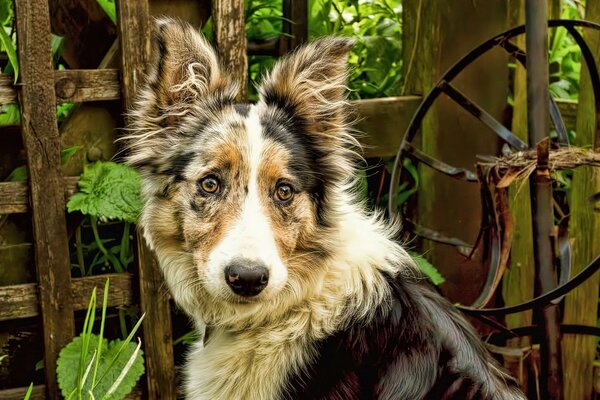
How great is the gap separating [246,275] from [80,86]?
144 centimetres

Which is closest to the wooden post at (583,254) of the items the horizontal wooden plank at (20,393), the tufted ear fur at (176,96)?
the tufted ear fur at (176,96)

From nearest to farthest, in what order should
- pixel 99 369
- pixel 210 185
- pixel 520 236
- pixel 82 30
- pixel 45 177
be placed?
pixel 210 185
pixel 45 177
pixel 99 369
pixel 82 30
pixel 520 236

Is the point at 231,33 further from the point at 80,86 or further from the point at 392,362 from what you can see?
the point at 392,362

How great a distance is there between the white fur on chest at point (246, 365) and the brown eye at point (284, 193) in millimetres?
453

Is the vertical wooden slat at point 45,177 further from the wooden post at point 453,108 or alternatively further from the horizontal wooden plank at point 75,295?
the wooden post at point 453,108

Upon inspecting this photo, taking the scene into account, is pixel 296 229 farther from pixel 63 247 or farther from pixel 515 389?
pixel 63 247

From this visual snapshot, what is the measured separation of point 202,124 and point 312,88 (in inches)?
16.3

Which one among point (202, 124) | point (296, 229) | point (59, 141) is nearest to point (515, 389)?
point (296, 229)

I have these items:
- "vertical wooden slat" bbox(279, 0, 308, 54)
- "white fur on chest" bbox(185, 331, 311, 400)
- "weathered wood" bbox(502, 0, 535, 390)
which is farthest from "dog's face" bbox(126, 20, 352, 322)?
"vertical wooden slat" bbox(279, 0, 308, 54)

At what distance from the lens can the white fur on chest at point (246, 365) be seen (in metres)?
2.79

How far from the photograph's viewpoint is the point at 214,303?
3.04 m

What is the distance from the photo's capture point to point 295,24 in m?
4.81

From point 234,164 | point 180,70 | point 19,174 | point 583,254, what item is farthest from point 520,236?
point 19,174

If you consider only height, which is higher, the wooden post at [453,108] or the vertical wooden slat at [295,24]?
the vertical wooden slat at [295,24]
